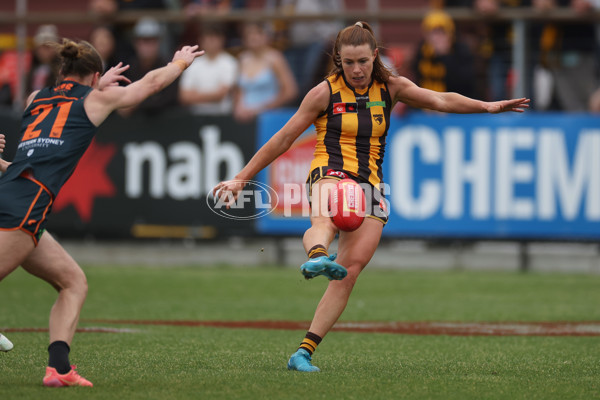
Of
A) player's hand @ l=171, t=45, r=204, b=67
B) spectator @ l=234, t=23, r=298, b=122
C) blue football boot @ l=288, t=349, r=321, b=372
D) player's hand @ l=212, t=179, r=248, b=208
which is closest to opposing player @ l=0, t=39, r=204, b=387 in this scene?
player's hand @ l=171, t=45, r=204, b=67

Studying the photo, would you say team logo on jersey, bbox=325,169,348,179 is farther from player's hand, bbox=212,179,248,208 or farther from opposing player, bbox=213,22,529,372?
player's hand, bbox=212,179,248,208

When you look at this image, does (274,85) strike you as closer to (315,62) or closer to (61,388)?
(315,62)

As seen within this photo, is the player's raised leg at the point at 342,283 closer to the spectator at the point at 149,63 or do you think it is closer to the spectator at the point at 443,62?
the spectator at the point at 443,62

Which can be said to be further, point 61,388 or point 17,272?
point 17,272

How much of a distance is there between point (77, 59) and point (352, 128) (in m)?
1.99

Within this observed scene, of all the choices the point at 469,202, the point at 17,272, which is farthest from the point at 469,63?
the point at 17,272

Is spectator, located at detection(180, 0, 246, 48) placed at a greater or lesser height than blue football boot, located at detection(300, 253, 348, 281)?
greater

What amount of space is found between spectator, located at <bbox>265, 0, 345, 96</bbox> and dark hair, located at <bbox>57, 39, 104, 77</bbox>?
9670mm

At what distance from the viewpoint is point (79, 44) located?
6.55 m

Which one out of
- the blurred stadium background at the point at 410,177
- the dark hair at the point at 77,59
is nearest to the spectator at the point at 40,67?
the blurred stadium background at the point at 410,177

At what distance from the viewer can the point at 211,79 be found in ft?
53.9

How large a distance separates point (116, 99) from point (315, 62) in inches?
401

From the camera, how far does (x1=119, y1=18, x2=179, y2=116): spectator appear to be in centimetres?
1617

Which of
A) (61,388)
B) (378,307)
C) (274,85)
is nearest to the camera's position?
(61,388)
